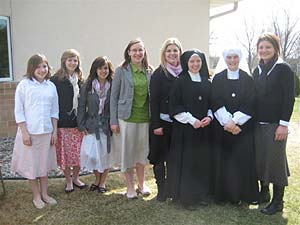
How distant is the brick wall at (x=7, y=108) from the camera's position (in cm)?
813

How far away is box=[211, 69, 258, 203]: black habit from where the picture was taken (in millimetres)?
4500

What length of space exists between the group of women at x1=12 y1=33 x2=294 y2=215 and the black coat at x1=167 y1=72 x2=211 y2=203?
0.04 ft

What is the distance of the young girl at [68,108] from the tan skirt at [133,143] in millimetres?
614

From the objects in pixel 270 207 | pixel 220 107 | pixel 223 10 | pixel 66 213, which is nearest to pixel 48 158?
pixel 66 213

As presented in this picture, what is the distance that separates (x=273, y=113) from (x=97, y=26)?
17.8 feet

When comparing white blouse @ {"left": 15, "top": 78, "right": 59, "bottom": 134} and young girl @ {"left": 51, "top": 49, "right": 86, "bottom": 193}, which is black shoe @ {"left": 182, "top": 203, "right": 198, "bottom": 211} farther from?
white blouse @ {"left": 15, "top": 78, "right": 59, "bottom": 134}

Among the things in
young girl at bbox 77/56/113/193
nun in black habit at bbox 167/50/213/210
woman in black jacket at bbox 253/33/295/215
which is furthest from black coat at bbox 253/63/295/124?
young girl at bbox 77/56/113/193

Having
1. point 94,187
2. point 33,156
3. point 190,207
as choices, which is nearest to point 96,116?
point 33,156

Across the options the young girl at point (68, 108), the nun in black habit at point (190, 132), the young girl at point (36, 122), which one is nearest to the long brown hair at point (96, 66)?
the young girl at point (68, 108)

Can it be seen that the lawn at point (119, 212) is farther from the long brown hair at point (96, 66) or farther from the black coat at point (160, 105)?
the long brown hair at point (96, 66)

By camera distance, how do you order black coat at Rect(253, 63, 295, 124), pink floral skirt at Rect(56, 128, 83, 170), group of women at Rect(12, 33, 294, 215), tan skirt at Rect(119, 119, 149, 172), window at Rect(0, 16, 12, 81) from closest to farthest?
black coat at Rect(253, 63, 295, 124)
group of women at Rect(12, 33, 294, 215)
tan skirt at Rect(119, 119, 149, 172)
pink floral skirt at Rect(56, 128, 83, 170)
window at Rect(0, 16, 12, 81)

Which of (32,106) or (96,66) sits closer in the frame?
(32,106)

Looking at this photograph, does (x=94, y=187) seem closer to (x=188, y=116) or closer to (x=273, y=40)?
(x=188, y=116)

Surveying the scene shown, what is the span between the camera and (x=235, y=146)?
4.60 m
